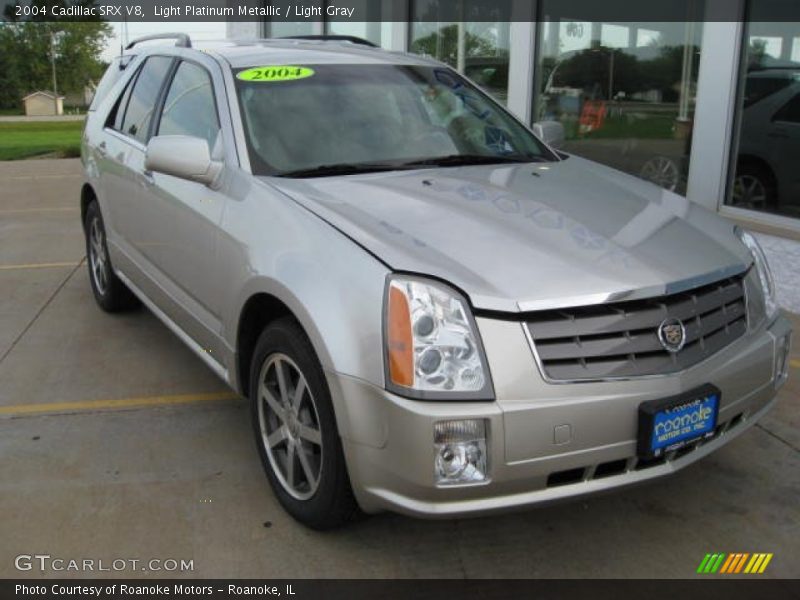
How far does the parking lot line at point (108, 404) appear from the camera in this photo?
164 inches

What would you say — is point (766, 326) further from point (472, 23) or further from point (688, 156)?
point (472, 23)

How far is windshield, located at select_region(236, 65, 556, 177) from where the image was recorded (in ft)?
11.8

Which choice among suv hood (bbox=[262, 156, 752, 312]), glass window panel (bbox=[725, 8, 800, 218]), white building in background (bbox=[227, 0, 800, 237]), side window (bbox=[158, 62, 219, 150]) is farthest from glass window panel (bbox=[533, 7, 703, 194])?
side window (bbox=[158, 62, 219, 150])

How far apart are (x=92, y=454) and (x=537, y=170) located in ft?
7.74

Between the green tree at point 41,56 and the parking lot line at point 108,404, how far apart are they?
10085 cm

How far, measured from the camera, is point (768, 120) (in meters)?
5.99

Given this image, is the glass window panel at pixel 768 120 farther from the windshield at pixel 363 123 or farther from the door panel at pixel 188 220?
the door panel at pixel 188 220

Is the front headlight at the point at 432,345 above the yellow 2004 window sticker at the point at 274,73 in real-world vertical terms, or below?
below

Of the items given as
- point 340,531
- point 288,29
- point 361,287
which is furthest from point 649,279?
point 288,29

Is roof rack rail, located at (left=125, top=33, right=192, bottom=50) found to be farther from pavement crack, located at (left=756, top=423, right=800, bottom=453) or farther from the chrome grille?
pavement crack, located at (left=756, top=423, right=800, bottom=453)

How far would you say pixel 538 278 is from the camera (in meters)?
2.60

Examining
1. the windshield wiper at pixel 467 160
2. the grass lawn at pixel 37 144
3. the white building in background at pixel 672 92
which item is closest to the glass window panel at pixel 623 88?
the white building in background at pixel 672 92

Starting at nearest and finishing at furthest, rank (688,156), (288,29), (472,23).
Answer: (688,156)
(472,23)
(288,29)
